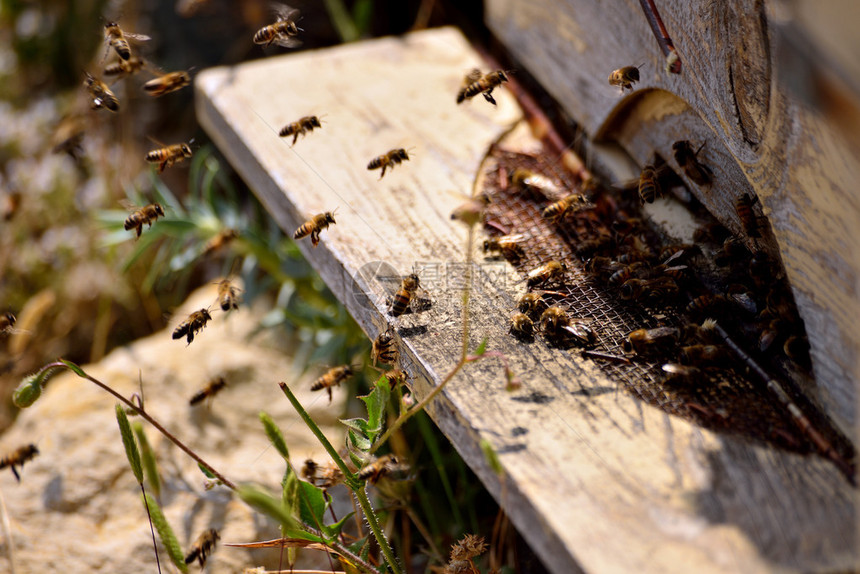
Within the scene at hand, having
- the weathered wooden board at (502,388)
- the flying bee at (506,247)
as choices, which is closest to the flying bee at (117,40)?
the weathered wooden board at (502,388)

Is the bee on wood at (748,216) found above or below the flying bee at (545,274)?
below

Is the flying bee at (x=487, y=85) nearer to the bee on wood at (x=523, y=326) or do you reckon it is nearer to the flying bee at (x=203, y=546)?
the bee on wood at (x=523, y=326)

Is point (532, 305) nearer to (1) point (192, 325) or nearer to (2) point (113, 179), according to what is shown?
(1) point (192, 325)

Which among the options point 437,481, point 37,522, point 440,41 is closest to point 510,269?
point 437,481

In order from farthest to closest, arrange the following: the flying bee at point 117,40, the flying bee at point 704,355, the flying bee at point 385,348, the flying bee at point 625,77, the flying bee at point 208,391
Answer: the flying bee at point 208,391 → the flying bee at point 117,40 → the flying bee at point 625,77 → the flying bee at point 385,348 → the flying bee at point 704,355

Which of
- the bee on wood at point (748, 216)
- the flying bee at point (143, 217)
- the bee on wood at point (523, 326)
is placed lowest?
the bee on wood at point (748, 216)

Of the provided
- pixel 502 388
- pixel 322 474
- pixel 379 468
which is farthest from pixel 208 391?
pixel 502 388
